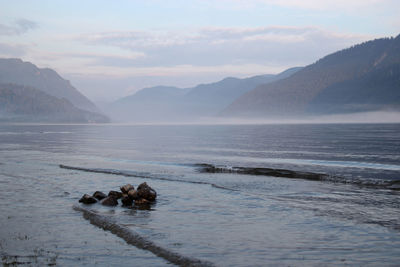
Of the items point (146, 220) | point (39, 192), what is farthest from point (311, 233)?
point (39, 192)

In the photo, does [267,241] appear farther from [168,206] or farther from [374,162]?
[374,162]

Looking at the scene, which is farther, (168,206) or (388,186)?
(388,186)

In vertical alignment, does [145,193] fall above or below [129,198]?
above

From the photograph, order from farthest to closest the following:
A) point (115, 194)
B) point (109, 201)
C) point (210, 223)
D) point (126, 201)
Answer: point (115, 194) < point (126, 201) < point (109, 201) < point (210, 223)

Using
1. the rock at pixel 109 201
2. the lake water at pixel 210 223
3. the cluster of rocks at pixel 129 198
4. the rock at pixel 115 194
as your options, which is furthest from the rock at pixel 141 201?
the rock at pixel 115 194

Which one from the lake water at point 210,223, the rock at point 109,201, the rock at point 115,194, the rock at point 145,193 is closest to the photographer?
the lake water at point 210,223

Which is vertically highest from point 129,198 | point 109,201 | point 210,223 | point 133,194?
point 133,194

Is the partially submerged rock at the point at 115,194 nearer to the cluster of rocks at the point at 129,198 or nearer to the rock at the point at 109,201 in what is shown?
the cluster of rocks at the point at 129,198

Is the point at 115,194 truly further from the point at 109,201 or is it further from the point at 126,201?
the point at 126,201

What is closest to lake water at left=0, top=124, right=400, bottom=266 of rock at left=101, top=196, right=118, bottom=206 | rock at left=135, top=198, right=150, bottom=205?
rock at left=101, top=196, right=118, bottom=206

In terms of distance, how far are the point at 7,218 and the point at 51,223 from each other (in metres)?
2.40

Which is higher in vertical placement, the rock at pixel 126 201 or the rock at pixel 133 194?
the rock at pixel 133 194

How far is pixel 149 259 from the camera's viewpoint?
12.1m

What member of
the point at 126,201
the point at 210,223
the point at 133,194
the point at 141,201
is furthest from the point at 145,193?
the point at 210,223
